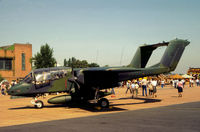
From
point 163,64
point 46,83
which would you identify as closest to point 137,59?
point 163,64

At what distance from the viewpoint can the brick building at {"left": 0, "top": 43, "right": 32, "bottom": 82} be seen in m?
64.4

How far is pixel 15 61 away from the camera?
6594 centimetres

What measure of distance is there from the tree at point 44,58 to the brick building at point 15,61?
33.1 ft

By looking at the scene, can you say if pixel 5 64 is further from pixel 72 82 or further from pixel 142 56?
pixel 72 82

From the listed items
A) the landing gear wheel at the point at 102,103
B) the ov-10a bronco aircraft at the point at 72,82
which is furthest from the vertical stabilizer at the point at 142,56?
the landing gear wheel at the point at 102,103

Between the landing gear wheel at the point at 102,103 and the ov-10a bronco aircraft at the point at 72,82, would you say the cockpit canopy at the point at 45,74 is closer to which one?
the ov-10a bronco aircraft at the point at 72,82

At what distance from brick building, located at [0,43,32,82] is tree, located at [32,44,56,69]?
33.1 feet

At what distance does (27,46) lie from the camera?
68375mm

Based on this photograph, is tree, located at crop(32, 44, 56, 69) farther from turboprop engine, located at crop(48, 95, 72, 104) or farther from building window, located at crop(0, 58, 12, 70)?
turboprop engine, located at crop(48, 95, 72, 104)

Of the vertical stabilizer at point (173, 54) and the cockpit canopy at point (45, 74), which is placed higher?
the vertical stabilizer at point (173, 54)

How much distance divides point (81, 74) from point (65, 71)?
60.7 inches

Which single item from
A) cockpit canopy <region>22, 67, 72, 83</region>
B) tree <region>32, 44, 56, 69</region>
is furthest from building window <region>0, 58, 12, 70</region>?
cockpit canopy <region>22, 67, 72, 83</region>

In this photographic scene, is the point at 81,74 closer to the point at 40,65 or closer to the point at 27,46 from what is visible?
the point at 40,65

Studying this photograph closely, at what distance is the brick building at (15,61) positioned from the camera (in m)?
64.4
